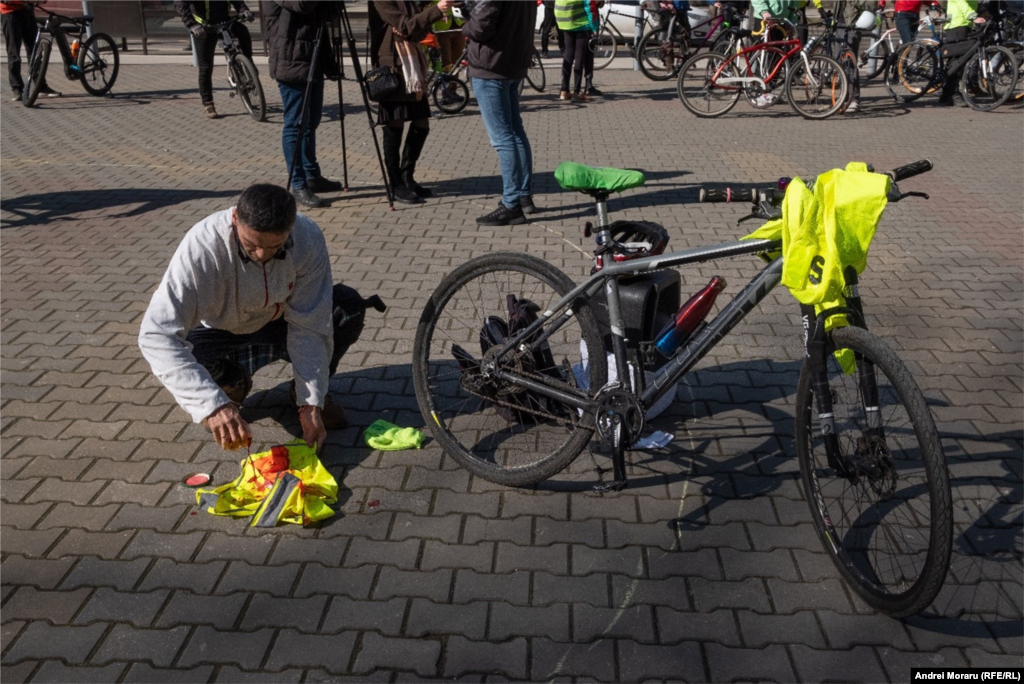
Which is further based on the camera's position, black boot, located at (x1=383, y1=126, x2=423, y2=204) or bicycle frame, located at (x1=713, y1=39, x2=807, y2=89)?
bicycle frame, located at (x1=713, y1=39, x2=807, y2=89)

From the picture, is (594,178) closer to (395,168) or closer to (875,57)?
(395,168)

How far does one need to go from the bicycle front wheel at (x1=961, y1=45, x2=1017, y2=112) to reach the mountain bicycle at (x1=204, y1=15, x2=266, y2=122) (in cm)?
876

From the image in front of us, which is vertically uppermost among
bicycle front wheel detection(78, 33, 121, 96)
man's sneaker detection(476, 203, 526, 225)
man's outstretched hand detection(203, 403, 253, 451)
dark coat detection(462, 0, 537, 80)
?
dark coat detection(462, 0, 537, 80)

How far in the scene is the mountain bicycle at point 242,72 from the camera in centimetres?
1086

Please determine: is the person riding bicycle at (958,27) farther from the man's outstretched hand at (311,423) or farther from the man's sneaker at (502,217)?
the man's outstretched hand at (311,423)

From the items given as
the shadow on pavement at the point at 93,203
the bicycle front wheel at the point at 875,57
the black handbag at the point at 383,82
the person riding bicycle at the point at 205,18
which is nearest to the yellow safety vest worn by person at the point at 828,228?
the black handbag at the point at 383,82

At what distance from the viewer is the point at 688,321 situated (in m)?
3.52

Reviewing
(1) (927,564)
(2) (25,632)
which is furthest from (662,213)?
(2) (25,632)

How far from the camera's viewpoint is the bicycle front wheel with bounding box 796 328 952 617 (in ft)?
8.68

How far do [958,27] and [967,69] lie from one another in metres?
0.53

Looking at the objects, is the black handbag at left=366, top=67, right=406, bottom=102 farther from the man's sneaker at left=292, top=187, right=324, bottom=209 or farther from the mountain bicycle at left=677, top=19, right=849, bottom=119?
the mountain bicycle at left=677, top=19, right=849, bottom=119

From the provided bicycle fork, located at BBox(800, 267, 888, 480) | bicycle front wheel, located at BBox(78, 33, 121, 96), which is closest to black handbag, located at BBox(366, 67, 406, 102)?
bicycle fork, located at BBox(800, 267, 888, 480)

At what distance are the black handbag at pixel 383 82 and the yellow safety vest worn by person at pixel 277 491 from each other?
4.00m

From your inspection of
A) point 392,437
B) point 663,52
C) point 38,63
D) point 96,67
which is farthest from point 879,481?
point 663,52
